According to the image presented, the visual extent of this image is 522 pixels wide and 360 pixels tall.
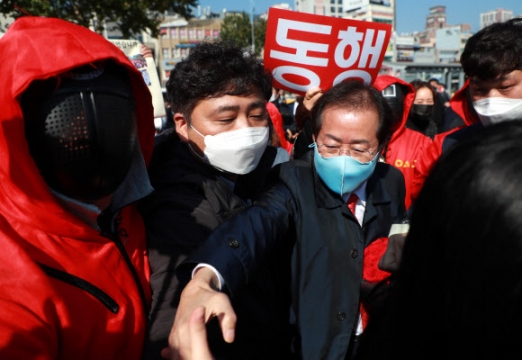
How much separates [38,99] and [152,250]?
0.59m

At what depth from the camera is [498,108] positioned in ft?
8.09

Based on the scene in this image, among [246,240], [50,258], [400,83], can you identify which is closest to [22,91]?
[50,258]

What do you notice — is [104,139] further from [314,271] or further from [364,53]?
[364,53]

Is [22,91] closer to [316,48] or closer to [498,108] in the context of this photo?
[316,48]

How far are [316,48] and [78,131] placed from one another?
2.00m

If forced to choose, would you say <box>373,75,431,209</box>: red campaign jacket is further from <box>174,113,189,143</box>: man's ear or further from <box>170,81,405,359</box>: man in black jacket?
<box>174,113,189,143</box>: man's ear

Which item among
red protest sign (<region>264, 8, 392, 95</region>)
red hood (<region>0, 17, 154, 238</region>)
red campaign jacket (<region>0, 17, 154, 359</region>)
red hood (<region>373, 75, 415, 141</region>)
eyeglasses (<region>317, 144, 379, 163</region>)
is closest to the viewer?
red campaign jacket (<region>0, 17, 154, 359</region>)

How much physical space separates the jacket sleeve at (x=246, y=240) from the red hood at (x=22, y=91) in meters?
0.37

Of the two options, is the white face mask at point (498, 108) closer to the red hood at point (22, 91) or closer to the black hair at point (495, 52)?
the black hair at point (495, 52)

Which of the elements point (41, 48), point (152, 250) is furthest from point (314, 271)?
point (41, 48)

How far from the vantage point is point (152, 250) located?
1.51 m

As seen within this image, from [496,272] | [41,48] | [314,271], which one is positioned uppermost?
[41,48]

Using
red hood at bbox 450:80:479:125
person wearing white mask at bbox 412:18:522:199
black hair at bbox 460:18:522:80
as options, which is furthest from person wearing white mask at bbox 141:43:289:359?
red hood at bbox 450:80:479:125

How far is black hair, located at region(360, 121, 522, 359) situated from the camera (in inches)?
27.9
